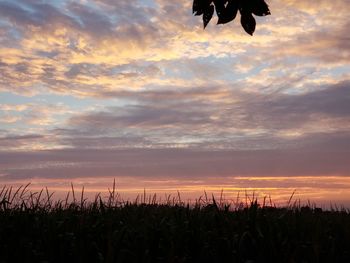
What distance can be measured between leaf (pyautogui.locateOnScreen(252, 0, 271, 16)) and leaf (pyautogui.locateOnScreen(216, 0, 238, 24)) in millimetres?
204

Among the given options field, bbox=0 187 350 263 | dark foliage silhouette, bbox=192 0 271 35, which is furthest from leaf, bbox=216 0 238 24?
field, bbox=0 187 350 263

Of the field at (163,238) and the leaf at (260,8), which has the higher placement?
the leaf at (260,8)

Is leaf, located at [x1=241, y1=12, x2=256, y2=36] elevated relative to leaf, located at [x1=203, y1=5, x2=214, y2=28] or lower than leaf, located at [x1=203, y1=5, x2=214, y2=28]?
lower

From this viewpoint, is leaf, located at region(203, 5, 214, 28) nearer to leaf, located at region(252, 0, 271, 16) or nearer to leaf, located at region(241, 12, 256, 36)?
leaf, located at region(241, 12, 256, 36)

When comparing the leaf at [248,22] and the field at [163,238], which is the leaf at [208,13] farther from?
the field at [163,238]

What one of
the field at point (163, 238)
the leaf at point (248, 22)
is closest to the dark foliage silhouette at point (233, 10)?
the leaf at point (248, 22)

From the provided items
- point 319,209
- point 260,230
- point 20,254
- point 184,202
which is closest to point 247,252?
point 260,230

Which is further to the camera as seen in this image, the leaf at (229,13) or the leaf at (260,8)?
the leaf at (229,13)

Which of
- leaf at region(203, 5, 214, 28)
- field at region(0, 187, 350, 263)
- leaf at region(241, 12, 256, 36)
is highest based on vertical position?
leaf at region(203, 5, 214, 28)

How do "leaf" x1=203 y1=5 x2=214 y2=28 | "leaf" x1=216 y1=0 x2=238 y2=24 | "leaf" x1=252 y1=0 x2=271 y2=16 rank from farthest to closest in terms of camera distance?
"leaf" x1=203 y1=5 x2=214 y2=28 < "leaf" x1=216 y1=0 x2=238 y2=24 < "leaf" x1=252 y1=0 x2=271 y2=16

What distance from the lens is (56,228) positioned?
6.96m

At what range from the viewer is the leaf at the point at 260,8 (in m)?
5.06

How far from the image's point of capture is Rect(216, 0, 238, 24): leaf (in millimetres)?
5172

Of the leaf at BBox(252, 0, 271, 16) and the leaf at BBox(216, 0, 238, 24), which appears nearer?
the leaf at BBox(252, 0, 271, 16)
